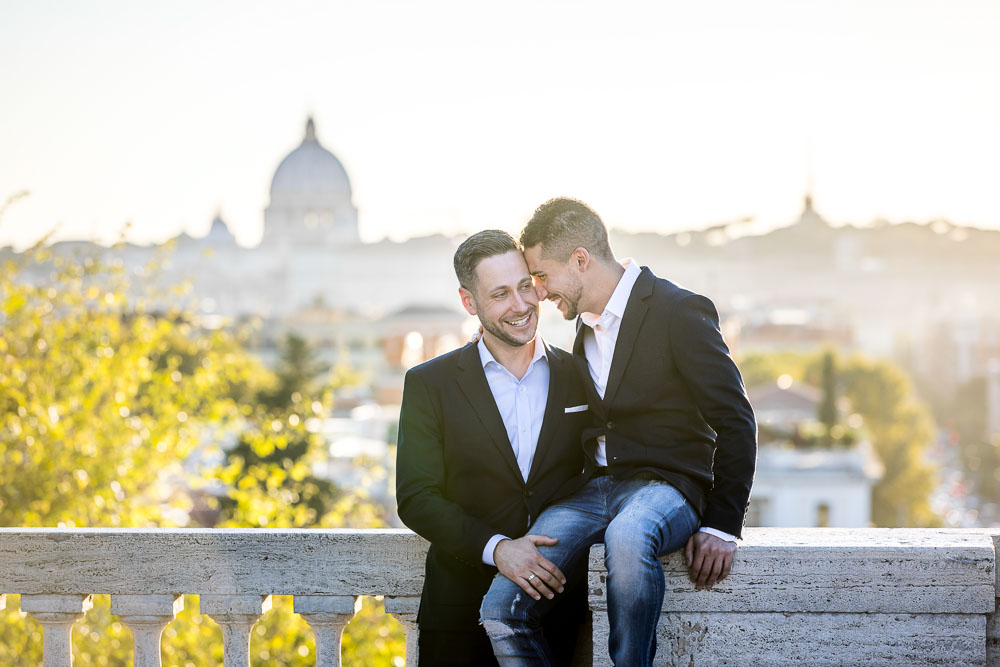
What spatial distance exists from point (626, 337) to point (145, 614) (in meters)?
1.52

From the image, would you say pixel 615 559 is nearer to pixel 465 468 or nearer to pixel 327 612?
pixel 465 468

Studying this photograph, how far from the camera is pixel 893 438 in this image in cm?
4209

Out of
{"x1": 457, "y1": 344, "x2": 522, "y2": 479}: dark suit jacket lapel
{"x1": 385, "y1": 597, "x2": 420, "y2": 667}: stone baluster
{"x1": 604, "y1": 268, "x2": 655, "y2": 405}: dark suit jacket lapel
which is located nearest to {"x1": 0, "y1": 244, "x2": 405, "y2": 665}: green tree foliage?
{"x1": 385, "y1": 597, "x2": 420, "y2": 667}: stone baluster

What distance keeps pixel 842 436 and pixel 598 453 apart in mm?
28024

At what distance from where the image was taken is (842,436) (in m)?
30.2

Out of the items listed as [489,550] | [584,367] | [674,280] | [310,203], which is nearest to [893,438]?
[674,280]

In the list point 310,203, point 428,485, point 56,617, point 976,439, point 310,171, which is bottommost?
point 976,439

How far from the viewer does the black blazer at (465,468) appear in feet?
10.7

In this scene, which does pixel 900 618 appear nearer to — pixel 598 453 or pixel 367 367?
pixel 598 453

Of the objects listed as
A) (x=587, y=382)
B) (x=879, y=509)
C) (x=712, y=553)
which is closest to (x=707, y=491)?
(x=712, y=553)

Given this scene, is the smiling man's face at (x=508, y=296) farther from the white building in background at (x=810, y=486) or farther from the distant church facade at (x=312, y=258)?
the distant church facade at (x=312, y=258)

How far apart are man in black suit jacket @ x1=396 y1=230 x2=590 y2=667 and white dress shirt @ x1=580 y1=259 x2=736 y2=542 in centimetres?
7

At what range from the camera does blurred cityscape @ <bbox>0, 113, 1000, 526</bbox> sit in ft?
93.7

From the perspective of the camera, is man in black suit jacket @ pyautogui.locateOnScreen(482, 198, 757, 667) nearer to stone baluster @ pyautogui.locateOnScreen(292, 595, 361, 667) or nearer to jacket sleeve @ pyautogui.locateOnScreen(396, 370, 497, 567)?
jacket sleeve @ pyautogui.locateOnScreen(396, 370, 497, 567)
